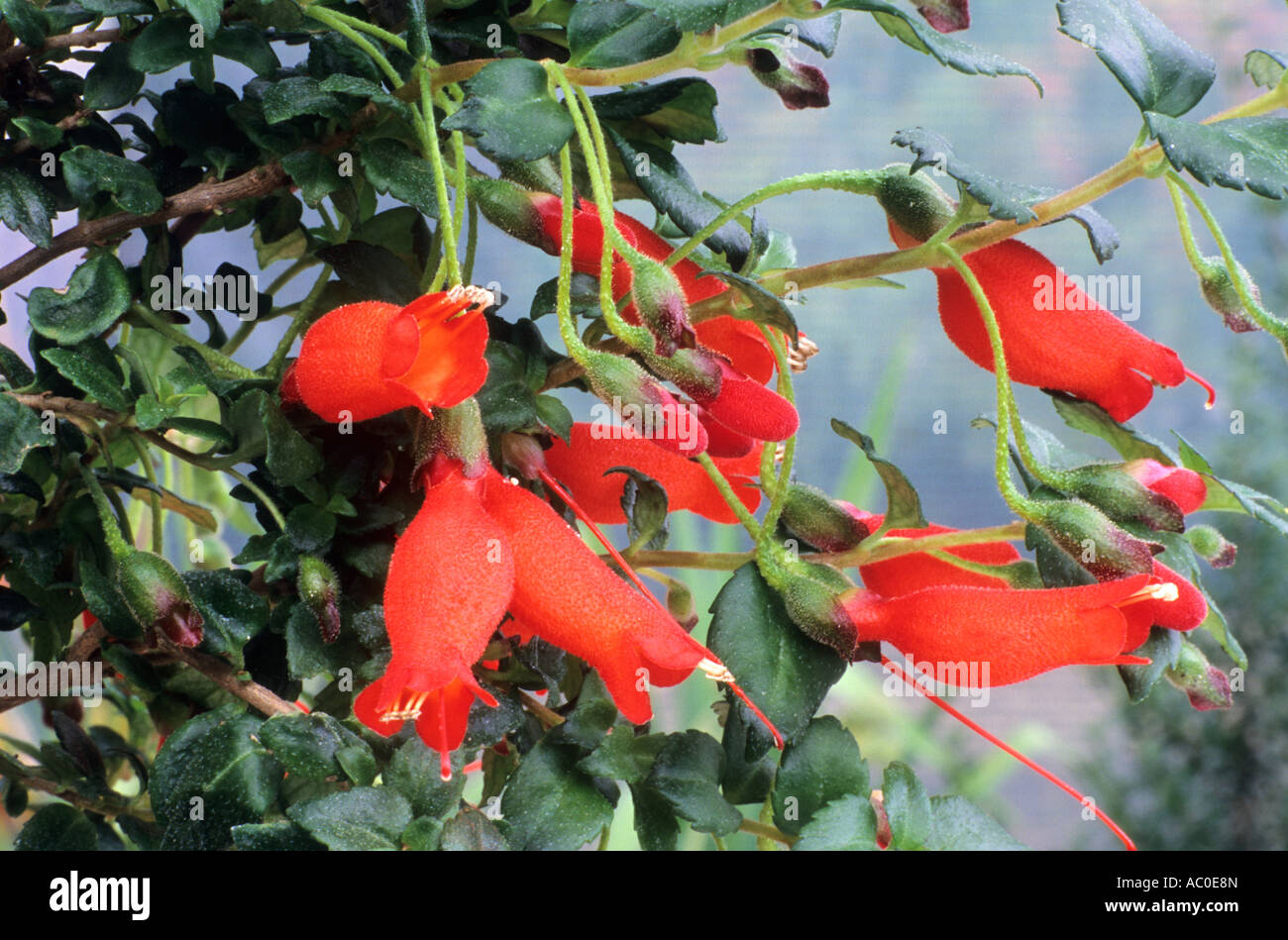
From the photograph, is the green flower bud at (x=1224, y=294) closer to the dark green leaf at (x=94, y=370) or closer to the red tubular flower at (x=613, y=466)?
the red tubular flower at (x=613, y=466)

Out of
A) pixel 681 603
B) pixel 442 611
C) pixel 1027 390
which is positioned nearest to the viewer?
pixel 442 611

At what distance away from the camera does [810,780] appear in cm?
26

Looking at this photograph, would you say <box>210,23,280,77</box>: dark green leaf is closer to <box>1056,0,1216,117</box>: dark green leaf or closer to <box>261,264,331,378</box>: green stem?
<box>261,264,331,378</box>: green stem

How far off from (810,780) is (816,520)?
54 mm

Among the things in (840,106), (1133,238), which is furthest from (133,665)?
(1133,238)

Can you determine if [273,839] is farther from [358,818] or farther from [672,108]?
[672,108]

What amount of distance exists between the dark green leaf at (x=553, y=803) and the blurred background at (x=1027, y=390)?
49cm

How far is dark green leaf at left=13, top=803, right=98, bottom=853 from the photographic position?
0.30 metres

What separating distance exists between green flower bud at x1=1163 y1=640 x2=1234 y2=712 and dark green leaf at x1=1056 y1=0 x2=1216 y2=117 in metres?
0.11

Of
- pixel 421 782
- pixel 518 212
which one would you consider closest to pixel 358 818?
pixel 421 782

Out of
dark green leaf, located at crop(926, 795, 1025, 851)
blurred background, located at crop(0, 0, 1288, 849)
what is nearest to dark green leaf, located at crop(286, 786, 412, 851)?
dark green leaf, located at crop(926, 795, 1025, 851)

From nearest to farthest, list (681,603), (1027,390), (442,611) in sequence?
(442,611) → (681,603) → (1027,390)

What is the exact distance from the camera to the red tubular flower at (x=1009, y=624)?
0.23 meters
